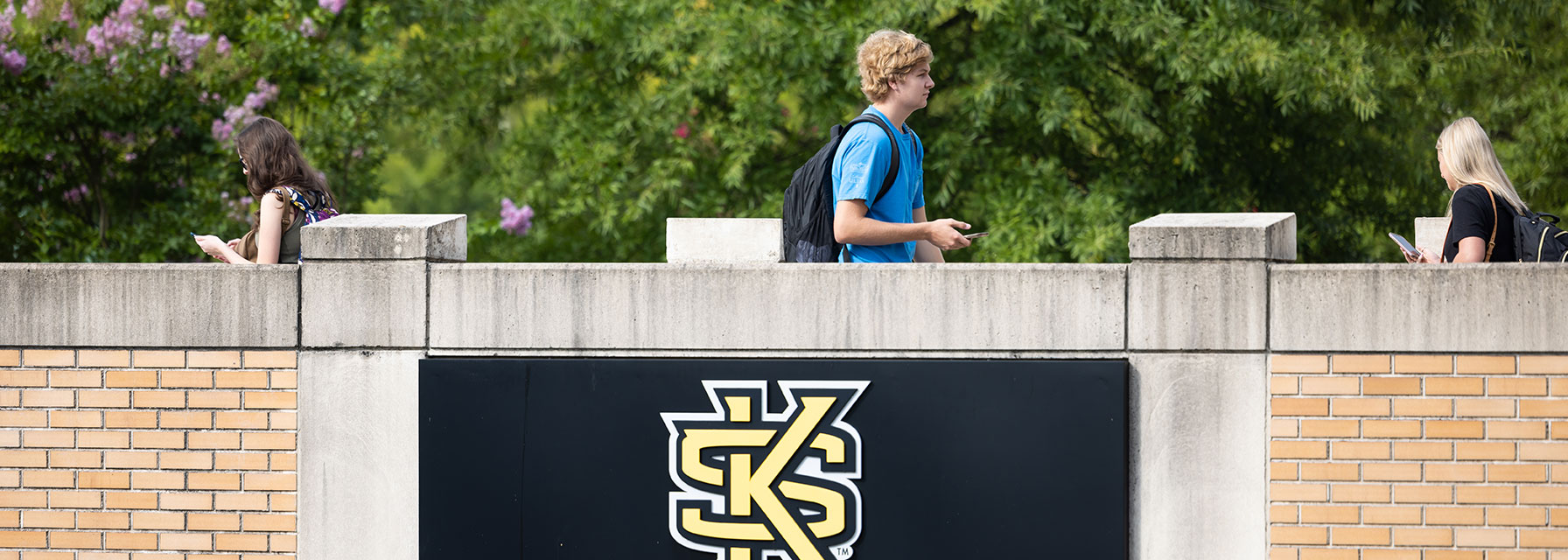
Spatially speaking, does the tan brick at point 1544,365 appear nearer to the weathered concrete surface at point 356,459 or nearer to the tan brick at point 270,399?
the weathered concrete surface at point 356,459

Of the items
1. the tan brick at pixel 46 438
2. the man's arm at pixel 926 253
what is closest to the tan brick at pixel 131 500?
the tan brick at pixel 46 438

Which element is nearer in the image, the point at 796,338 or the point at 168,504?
the point at 796,338

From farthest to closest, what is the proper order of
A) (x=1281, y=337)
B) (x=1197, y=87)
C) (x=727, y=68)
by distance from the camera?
(x=727, y=68) < (x=1197, y=87) < (x=1281, y=337)

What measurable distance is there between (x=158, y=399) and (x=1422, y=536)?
4.12 meters

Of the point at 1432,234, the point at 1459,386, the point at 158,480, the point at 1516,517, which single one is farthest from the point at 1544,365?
the point at 158,480

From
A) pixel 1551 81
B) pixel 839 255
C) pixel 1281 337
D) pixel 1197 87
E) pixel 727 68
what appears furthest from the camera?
pixel 1551 81

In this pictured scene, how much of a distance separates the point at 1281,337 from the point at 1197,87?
4861mm

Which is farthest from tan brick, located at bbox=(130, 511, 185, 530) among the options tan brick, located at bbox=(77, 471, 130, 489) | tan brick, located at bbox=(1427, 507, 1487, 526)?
tan brick, located at bbox=(1427, 507, 1487, 526)

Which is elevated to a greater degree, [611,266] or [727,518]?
[611,266]

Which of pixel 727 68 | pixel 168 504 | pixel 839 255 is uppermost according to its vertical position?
pixel 727 68

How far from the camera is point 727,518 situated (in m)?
4.12

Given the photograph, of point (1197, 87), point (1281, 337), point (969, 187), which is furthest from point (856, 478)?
point (969, 187)

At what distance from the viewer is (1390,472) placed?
392 centimetres

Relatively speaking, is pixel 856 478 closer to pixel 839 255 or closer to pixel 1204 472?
pixel 839 255
